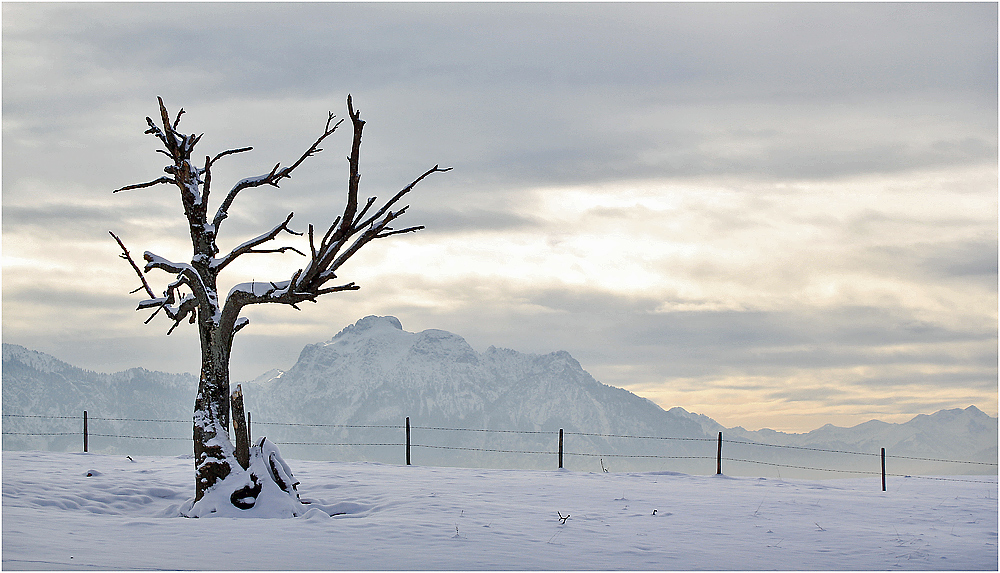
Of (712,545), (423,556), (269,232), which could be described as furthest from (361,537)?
(269,232)

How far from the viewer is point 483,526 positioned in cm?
1184

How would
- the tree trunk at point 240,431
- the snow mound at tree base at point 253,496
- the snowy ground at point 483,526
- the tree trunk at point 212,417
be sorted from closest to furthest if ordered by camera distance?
the snowy ground at point 483,526, the snow mound at tree base at point 253,496, the tree trunk at point 212,417, the tree trunk at point 240,431

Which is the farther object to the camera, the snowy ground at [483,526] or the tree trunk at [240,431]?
the tree trunk at [240,431]

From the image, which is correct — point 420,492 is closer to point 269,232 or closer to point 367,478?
point 367,478

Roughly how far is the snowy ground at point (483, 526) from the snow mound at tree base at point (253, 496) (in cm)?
47

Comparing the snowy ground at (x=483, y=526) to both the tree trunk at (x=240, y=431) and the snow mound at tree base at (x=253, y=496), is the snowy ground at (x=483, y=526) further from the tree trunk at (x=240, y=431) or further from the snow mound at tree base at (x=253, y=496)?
the tree trunk at (x=240, y=431)

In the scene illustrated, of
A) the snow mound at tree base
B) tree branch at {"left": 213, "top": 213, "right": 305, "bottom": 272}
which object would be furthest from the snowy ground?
tree branch at {"left": 213, "top": 213, "right": 305, "bottom": 272}

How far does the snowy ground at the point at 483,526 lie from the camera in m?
9.46

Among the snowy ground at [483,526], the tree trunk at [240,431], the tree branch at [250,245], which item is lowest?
the snowy ground at [483,526]

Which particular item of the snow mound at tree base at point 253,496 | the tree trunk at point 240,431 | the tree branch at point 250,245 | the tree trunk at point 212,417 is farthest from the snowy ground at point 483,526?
the tree branch at point 250,245

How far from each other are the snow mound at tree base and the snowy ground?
467 mm

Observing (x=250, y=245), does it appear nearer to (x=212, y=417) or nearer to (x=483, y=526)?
(x=212, y=417)

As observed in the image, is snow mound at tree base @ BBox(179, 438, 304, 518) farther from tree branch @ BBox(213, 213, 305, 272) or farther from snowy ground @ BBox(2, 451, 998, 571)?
tree branch @ BBox(213, 213, 305, 272)

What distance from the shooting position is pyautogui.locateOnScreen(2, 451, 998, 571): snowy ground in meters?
9.46
